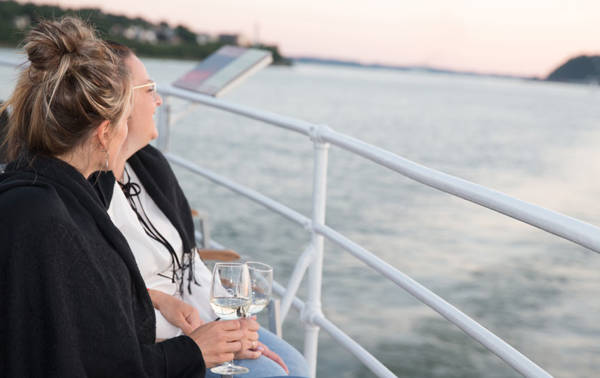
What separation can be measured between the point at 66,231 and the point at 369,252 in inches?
39.4

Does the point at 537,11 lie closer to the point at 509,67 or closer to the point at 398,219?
the point at 509,67

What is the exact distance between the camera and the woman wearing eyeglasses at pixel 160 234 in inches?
63.6

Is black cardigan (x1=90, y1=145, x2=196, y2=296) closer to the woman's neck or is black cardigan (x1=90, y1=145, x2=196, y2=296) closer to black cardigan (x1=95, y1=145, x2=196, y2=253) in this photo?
black cardigan (x1=95, y1=145, x2=196, y2=253)

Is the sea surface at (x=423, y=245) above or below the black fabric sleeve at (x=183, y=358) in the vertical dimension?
below

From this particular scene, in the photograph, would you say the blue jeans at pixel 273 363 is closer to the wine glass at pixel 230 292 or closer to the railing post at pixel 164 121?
the wine glass at pixel 230 292

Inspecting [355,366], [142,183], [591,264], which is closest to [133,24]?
[355,366]

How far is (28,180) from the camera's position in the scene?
107 cm

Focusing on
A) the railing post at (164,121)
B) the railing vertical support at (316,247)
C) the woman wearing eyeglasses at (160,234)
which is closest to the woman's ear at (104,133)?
the woman wearing eyeglasses at (160,234)

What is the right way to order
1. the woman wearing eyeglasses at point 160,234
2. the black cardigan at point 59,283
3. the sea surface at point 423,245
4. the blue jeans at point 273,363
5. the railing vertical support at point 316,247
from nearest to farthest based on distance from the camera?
the black cardigan at point 59,283 → the blue jeans at point 273,363 → the woman wearing eyeglasses at point 160,234 → the railing vertical support at point 316,247 → the sea surface at point 423,245

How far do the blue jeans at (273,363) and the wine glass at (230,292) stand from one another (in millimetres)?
133

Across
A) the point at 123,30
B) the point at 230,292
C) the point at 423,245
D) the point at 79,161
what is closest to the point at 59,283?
the point at 79,161

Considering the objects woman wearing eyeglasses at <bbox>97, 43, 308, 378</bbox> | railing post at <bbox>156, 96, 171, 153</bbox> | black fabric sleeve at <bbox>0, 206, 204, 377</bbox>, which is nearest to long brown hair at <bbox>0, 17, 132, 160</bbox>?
black fabric sleeve at <bbox>0, 206, 204, 377</bbox>

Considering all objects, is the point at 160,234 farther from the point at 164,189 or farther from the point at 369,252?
the point at 369,252

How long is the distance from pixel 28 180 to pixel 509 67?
1845 inches
